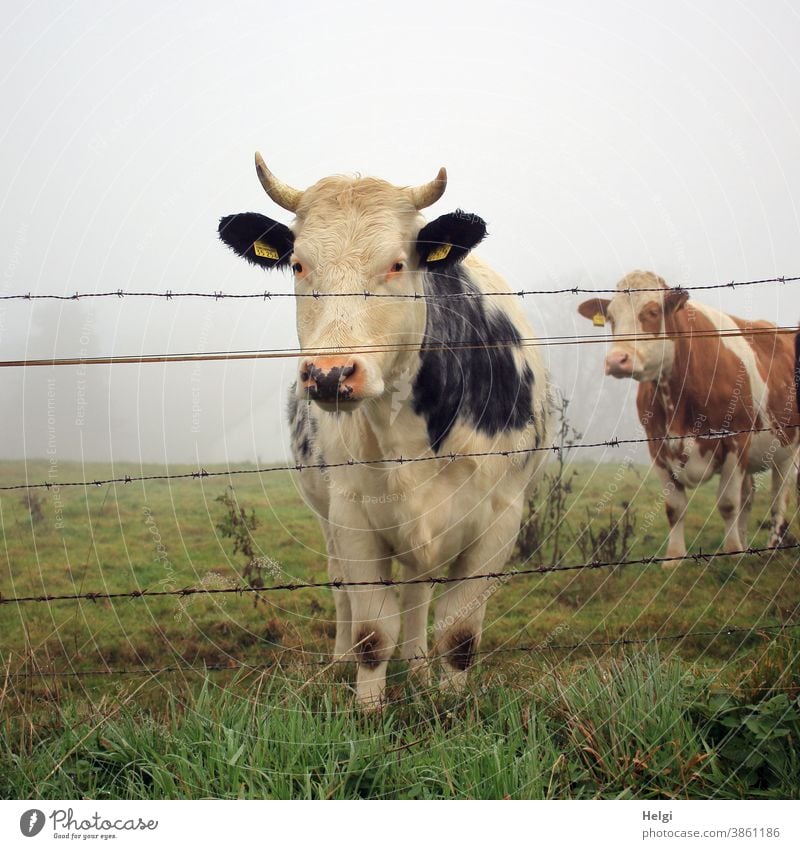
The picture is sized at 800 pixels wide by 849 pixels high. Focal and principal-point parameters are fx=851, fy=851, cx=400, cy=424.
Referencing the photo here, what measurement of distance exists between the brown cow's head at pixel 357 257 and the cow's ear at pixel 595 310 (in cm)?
157

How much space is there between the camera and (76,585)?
19.0 feet

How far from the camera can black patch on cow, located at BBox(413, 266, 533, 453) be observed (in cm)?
422

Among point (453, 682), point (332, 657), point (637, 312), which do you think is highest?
point (637, 312)

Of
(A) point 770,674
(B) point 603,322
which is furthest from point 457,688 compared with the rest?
(B) point 603,322

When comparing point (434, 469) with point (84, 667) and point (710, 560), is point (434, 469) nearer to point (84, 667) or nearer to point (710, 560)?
point (84, 667)

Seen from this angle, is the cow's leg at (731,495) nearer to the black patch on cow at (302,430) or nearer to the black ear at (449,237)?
the black patch on cow at (302,430)

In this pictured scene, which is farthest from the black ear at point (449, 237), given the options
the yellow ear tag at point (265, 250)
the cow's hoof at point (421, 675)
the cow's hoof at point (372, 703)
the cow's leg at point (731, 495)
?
the cow's leg at point (731, 495)

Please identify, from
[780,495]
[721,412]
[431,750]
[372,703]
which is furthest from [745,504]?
[431,750]

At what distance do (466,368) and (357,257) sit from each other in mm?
922

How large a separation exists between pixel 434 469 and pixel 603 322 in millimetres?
1743

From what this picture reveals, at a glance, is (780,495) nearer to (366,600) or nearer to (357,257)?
(366,600)

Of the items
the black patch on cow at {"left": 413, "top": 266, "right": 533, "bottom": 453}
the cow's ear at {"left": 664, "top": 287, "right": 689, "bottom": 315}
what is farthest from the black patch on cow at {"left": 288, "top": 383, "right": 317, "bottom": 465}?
the cow's ear at {"left": 664, "top": 287, "right": 689, "bottom": 315}

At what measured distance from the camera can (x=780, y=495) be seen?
6.59 m

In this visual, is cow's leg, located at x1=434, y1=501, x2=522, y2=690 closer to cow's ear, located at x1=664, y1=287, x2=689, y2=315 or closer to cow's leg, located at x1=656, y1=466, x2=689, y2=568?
cow's ear, located at x1=664, y1=287, x2=689, y2=315
